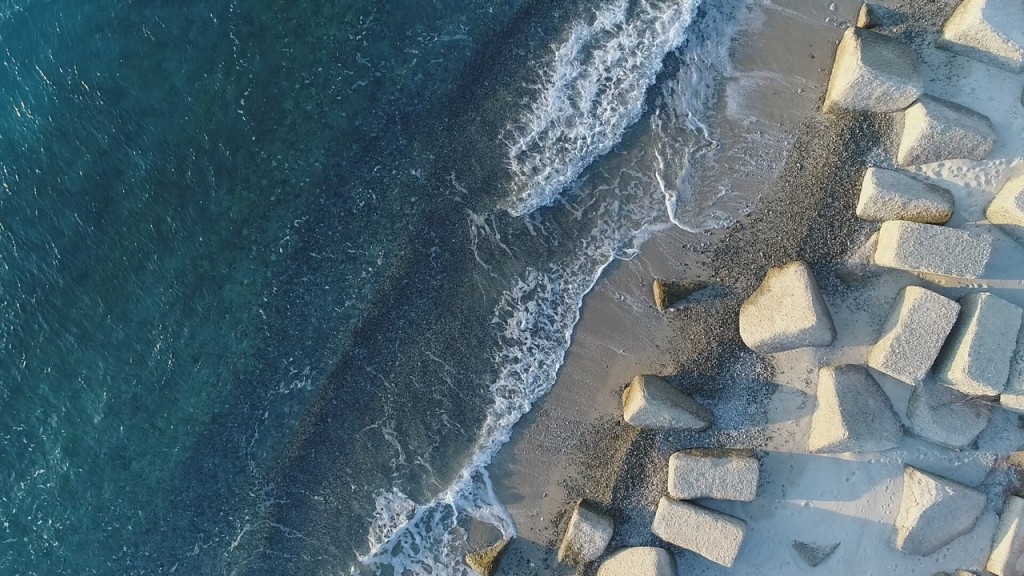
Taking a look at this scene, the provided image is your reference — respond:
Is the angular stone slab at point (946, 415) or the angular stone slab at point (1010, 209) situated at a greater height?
the angular stone slab at point (1010, 209)

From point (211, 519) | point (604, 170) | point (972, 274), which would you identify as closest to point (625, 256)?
point (604, 170)

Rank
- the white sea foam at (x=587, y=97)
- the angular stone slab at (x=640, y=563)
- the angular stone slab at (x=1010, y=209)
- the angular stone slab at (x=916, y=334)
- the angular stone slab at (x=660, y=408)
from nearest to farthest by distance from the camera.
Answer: the angular stone slab at (x=1010, y=209), the angular stone slab at (x=916, y=334), the angular stone slab at (x=660, y=408), the angular stone slab at (x=640, y=563), the white sea foam at (x=587, y=97)

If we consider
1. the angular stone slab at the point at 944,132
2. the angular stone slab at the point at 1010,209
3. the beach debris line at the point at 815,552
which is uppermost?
the angular stone slab at the point at 944,132

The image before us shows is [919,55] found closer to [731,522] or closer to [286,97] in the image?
[731,522]

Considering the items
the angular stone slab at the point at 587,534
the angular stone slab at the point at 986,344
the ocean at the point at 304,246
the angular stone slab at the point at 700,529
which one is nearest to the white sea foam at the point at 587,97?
the ocean at the point at 304,246

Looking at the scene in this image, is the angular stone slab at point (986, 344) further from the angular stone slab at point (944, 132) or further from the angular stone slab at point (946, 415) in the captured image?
the angular stone slab at point (944, 132)

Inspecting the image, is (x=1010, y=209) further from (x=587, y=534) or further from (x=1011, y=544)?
(x=587, y=534)
